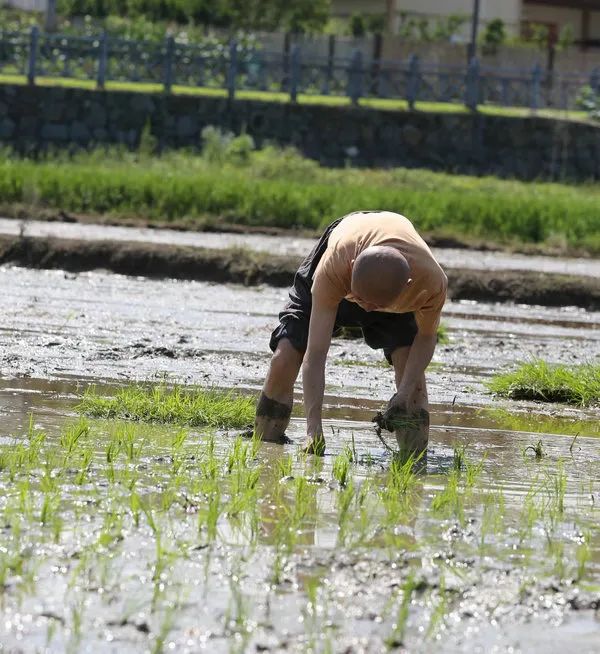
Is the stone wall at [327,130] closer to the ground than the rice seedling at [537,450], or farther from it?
closer to the ground

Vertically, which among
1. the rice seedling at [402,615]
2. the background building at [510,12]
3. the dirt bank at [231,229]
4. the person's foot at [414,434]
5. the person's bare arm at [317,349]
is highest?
the background building at [510,12]

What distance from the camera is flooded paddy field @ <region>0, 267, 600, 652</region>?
3498mm

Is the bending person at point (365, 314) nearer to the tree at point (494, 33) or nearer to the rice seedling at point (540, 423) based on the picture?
the rice seedling at point (540, 423)

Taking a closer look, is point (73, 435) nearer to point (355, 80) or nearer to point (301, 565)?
point (301, 565)

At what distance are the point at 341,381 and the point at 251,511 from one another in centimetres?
304

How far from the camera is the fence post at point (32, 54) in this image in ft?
76.2

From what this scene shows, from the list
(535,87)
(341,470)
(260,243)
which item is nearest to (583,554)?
(341,470)

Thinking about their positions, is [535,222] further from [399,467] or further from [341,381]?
[399,467]

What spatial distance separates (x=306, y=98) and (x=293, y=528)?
2208 centimetres

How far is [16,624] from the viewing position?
3.39 m

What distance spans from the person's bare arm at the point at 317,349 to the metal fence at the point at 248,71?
19.1 metres

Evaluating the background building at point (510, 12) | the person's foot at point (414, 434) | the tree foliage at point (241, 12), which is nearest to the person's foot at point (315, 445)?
the person's foot at point (414, 434)

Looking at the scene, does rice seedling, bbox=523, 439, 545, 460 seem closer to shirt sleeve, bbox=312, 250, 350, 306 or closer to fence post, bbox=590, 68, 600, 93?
shirt sleeve, bbox=312, 250, 350, 306

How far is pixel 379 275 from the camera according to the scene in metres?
4.70
